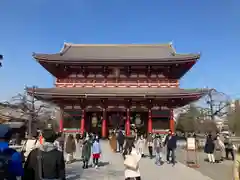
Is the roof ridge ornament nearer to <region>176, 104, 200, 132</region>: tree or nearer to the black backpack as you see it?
<region>176, 104, 200, 132</region>: tree

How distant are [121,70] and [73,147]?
17.4 metres

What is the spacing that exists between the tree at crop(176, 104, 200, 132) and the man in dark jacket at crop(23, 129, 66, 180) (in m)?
45.2

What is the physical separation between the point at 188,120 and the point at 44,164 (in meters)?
46.7

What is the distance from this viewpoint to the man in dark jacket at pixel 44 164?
4.03 m

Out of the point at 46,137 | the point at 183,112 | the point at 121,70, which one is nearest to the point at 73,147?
the point at 46,137

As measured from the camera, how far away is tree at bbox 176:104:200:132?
47463 millimetres

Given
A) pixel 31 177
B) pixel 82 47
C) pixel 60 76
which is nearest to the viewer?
pixel 31 177

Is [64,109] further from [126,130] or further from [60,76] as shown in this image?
[126,130]

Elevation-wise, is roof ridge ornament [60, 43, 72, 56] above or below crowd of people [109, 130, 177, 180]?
above

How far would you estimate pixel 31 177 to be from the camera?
13.2ft

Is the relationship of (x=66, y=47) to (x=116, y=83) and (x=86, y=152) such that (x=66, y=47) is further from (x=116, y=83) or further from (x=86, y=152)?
(x=86, y=152)

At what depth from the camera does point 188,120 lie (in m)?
48.5

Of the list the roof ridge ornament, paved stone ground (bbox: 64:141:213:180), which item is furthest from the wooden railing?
paved stone ground (bbox: 64:141:213:180)

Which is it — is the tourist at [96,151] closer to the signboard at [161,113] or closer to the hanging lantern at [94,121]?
the signboard at [161,113]
